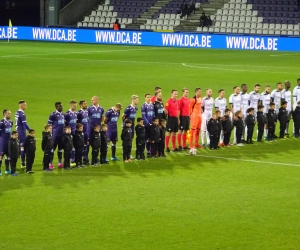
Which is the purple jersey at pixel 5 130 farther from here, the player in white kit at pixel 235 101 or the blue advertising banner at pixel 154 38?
the blue advertising banner at pixel 154 38

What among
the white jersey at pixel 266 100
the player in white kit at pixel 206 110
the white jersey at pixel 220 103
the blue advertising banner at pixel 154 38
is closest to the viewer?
the player in white kit at pixel 206 110

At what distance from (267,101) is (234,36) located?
94.9 feet

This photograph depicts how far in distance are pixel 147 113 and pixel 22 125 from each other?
305 centimetres

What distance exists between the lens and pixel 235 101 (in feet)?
66.1

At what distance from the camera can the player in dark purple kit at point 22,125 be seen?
16.3 metres

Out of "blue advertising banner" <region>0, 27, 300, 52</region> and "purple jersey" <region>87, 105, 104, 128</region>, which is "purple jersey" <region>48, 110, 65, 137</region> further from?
"blue advertising banner" <region>0, 27, 300, 52</region>

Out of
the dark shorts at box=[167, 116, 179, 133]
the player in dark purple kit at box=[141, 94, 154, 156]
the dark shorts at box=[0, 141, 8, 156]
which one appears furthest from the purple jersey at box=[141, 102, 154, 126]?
the dark shorts at box=[0, 141, 8, 156]

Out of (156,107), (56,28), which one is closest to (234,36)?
(56,28)

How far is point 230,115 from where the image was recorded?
19.5 metres

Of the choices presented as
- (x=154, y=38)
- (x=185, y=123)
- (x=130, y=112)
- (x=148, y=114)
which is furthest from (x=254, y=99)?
(x=154, y=38)

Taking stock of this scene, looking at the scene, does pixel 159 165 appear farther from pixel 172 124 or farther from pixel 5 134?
pixel 5 134

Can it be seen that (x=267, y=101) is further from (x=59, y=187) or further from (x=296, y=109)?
(x=59, y=187)

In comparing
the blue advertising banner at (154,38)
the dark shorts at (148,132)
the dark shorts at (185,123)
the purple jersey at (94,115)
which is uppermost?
the blue advertising banner at (154,38)

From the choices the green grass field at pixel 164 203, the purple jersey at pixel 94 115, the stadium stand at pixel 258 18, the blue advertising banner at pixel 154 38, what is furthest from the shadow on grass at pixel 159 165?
the stadium stand at pixel 258 18
